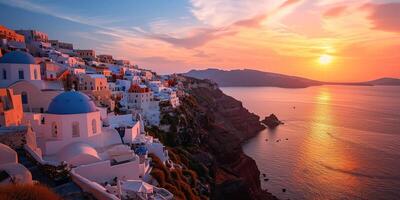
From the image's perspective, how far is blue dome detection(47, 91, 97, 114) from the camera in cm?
1538

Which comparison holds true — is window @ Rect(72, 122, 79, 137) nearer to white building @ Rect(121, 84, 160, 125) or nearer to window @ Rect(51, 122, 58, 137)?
window @ Rect(51, 122, 58, 137)

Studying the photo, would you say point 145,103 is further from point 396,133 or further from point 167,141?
point 396,133

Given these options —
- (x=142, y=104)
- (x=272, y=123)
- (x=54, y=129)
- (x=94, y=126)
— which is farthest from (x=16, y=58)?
(x=272, y=123)

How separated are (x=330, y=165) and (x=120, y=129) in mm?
33050

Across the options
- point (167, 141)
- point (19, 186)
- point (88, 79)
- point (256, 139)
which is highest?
point (88, 79)

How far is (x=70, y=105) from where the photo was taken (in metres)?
15.5

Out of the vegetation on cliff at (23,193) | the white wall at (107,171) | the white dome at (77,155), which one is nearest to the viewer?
the vegetation on cliff at (23,193)

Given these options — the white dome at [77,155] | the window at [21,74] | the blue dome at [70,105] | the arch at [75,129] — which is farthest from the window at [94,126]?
the window at [21,74]

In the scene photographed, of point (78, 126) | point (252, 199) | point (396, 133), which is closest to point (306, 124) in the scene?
point (396, 133)

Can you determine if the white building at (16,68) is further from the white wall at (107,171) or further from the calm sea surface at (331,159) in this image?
the calm sea surface at (331,159)

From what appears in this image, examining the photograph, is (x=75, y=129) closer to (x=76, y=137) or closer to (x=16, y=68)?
(x=76, y=137)

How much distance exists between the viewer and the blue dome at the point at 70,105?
15375 mm

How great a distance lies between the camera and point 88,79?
1118 inches

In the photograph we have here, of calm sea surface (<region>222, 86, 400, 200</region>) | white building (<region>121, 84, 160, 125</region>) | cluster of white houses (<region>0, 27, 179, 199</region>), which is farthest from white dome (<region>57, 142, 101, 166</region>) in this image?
calm sea surface (<region>222, 86, 400, 200</region>)
